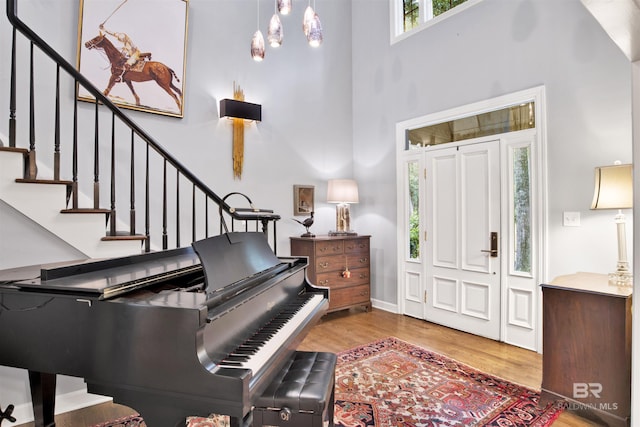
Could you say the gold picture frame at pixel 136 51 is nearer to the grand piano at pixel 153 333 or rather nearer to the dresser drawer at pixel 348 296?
the grand piano at pixel 153 333

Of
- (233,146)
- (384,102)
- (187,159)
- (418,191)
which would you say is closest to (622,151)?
(418,191)

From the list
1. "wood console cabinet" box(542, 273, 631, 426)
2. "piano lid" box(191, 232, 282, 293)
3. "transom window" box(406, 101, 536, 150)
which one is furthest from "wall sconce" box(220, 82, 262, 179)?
"wood console cabinet" box(542, 273, 631, 426)

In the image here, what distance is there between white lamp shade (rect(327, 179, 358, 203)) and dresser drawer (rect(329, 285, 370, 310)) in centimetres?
108

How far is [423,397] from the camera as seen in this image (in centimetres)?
254

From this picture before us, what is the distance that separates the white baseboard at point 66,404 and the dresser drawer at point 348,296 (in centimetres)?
241

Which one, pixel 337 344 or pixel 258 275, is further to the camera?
pixel 337 344

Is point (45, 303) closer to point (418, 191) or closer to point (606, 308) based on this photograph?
point (606, 308)

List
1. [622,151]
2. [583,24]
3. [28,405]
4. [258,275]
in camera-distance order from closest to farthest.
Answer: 1. [258,275]
2. [28,405]
3. [622,151]
4. [583,24]

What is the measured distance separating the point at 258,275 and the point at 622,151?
9.39 feet

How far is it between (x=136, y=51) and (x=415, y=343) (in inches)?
146

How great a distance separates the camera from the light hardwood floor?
7.93 feet

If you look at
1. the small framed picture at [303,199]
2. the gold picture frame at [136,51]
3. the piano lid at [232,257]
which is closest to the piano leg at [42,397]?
the piano lid at [232,257]

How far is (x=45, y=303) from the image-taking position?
138 centimetres

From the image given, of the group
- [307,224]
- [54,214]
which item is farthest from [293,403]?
[307,224]
